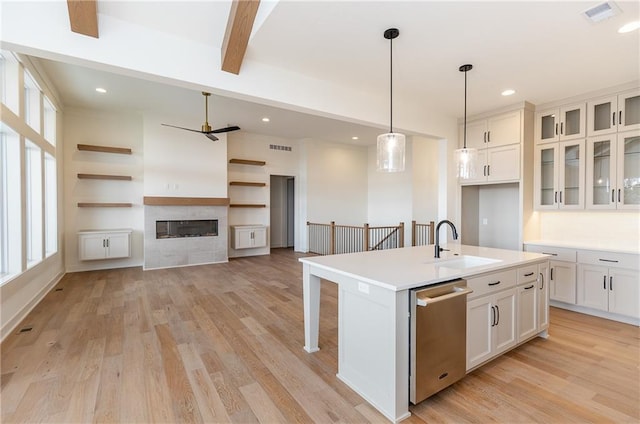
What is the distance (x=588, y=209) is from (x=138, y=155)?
8218 mm

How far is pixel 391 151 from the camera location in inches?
111

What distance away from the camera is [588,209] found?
4.02m

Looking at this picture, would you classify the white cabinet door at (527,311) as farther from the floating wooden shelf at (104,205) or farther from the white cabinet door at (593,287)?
the floating wooden shelf at (104,205)

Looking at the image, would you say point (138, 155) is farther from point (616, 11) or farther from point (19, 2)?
point (616, 11)

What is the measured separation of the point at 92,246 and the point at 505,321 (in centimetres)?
704

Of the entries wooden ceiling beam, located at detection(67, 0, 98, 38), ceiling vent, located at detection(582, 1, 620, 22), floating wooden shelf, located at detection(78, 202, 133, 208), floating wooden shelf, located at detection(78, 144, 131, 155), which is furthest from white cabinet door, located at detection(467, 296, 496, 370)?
floating wooden shelf, located at detection(78, 144, 131, 155)

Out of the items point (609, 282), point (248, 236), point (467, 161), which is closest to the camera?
point (467, 161)

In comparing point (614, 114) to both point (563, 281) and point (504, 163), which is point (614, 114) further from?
point (563, 281)

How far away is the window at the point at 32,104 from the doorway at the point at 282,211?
591 centimetres

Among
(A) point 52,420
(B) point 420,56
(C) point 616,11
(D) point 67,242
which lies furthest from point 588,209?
(D) point 67,242

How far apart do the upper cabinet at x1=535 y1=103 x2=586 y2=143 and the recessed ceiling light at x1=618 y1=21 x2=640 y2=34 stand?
1666 millimetres

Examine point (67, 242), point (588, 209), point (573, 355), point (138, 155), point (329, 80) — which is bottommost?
point (573, 355)

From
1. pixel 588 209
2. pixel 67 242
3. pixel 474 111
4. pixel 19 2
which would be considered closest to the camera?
pixel 19 2

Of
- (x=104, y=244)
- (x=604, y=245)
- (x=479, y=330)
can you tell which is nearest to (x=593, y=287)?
(x=604, y=245)
